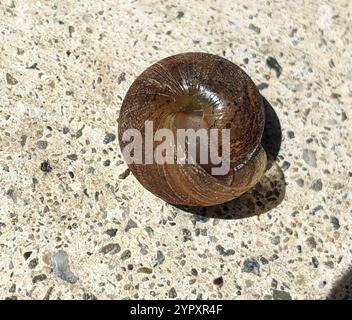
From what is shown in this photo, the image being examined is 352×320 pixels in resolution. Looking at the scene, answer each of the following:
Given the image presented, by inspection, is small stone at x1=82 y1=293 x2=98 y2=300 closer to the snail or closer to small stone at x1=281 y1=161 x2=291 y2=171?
the snail

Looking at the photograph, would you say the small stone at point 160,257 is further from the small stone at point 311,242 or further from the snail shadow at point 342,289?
the snail shadow at point 342,289

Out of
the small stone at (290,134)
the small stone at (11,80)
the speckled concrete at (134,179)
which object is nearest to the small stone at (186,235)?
the speckled concrete at (134,179)

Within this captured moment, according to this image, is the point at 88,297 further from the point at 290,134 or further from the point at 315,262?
the point at 290,134

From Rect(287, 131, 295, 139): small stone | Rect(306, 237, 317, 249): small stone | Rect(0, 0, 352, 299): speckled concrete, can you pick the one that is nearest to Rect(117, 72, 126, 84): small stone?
Rect(0, 0, 352, 299): speckled concrete

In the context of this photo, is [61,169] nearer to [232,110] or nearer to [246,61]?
[232,110]

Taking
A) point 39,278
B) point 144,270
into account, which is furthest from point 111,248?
point 39,278
